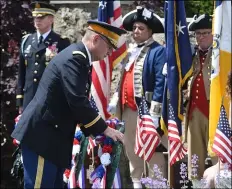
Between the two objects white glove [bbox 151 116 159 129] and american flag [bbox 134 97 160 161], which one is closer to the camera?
american flag [bbox 134 97 160 161]

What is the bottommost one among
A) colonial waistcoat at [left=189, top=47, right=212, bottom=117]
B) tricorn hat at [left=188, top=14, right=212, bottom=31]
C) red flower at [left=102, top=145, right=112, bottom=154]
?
red flower at [left=102, top=145, right=112, bottom=154]

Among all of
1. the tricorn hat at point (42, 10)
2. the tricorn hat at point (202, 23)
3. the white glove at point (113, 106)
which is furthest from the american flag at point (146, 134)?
the tricorn hat at point (42, 10)

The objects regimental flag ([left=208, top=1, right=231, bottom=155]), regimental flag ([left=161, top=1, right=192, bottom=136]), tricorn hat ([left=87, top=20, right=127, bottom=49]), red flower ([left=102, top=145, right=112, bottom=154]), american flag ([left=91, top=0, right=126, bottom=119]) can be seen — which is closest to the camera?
tricorn hat ([left=87, top=20, right=127, bottom=49])

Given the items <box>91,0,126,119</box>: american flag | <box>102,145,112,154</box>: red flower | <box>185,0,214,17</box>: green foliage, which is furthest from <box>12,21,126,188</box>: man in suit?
<box>185,0,214,17</box>: green foliage

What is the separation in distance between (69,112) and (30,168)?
21.9 inches

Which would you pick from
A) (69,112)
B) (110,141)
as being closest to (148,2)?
(110,141)

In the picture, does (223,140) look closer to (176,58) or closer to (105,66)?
Answer: (176,58)

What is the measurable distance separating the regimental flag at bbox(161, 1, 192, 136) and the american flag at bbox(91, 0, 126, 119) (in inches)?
35.3

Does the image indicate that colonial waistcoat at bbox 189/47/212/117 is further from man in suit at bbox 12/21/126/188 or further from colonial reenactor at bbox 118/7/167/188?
man in suit at bbox 12/21/126/188

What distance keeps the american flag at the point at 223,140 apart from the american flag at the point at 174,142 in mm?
960

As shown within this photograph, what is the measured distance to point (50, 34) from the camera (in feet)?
24.4

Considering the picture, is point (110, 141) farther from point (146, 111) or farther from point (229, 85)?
point (229, 85)

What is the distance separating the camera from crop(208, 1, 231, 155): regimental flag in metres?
6.17

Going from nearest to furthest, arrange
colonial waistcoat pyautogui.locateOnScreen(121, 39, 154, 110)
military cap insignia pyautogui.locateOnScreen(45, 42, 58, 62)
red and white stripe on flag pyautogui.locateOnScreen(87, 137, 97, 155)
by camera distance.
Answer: red and white stripe on flag pyautogui.locateOnScreen(87, 137, 97, 155) → colonial waistcoat pyautogui.locateOnScreen(121, 39, 154, 110) → military cap insignia pyautogui.locateOnScreen(45, 42, 58, 62)
